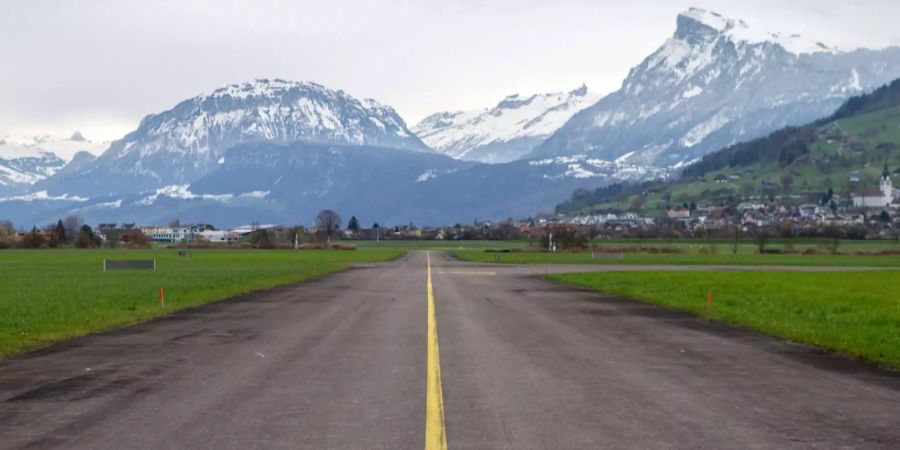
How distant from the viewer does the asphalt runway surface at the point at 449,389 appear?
40.2ft

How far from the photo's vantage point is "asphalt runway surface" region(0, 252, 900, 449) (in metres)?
12.2

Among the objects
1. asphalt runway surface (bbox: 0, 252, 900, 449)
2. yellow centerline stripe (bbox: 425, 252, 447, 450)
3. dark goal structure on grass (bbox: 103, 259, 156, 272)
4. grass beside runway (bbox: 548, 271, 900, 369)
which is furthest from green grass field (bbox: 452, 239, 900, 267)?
yellow centerline stripe (bbox: 425, 252, 447, 450)

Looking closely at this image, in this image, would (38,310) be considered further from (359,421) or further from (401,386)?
(359,421)

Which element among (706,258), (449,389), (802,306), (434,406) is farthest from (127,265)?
(434,406)

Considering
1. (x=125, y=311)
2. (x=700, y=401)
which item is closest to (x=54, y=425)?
(x=700, y=401)

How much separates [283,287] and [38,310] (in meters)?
21.2

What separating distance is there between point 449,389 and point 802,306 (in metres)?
22.1

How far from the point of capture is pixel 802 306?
113ft

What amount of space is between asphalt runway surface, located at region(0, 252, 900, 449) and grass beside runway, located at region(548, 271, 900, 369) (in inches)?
46.0

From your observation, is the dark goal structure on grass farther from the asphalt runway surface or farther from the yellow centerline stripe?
the yellow centerline stripe

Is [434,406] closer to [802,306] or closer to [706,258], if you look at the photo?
[802,306]

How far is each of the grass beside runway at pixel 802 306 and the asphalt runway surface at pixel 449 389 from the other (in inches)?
46.0

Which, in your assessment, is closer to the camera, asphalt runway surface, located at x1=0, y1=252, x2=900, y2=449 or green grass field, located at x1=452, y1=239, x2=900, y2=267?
asphalt runway surface, located at x1=0, y1=252, x2=900, y2=449

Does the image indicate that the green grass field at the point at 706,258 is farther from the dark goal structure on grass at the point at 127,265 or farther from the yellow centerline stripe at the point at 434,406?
the yellow centerline stripe at the point at 434,406
